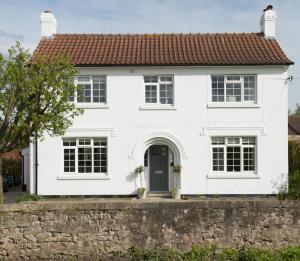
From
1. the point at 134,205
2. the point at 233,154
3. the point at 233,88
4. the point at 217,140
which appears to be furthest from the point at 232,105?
the point at 134,205

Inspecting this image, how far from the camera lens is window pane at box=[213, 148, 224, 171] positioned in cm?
2233

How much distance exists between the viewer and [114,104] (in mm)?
22359

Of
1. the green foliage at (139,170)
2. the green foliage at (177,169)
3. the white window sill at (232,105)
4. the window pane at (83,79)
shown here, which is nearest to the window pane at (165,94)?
the white window sill at (232,105)

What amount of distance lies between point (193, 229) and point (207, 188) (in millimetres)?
9359

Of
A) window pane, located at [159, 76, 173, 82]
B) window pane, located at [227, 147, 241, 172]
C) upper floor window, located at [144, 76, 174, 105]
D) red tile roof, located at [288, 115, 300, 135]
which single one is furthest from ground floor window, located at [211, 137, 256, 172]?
red tile roof, located at [288, 115, 300, 135]

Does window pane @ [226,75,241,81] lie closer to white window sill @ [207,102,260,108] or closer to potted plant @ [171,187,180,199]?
white window sill @ [207,102,260,108]

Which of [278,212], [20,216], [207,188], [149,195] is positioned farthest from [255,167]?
[20,216]

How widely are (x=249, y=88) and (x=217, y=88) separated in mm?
1547

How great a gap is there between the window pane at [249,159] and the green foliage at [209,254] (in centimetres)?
959

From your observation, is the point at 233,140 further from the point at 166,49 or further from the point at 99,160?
A: the point at 99,160

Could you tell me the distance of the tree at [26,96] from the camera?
14.1m

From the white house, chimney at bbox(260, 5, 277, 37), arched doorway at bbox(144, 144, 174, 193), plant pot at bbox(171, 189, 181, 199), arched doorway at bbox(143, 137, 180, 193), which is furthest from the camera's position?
chimney at bbox(260, 5, 277, 37)

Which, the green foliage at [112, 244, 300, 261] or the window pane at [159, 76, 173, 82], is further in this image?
the window pane at [159, 76, 173, 82]

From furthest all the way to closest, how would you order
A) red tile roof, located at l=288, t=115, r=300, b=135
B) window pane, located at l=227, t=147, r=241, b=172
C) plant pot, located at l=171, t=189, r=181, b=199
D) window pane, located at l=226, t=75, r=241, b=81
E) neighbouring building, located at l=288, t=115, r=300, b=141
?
red tile roof, located at l=288, t=115, r=300, b=135 → neighbouring building, located at l=288, t=115, r=300, b=141 → window pane, located at l=226, t=75, r=241, b=81 → window pane, located at l=227, t=147, r=241, b=172 → plant pot, located at l=171, t=189, r=181, b=199
